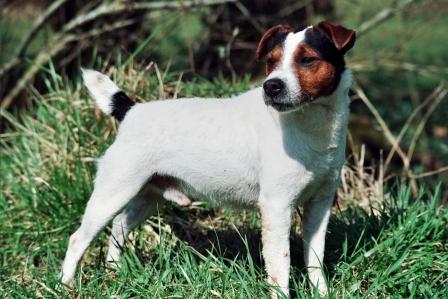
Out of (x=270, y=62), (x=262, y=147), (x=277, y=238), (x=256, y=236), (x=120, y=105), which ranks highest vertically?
(x=270, y=62)

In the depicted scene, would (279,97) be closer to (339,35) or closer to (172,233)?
(339,35)

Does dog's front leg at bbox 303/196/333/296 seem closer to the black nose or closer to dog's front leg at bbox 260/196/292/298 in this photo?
dog's front leg at bbox 260/196/292/298

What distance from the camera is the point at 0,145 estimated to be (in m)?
6.75

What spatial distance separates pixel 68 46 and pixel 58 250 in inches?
139

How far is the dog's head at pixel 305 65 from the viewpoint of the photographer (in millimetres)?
3703

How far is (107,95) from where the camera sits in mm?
4539

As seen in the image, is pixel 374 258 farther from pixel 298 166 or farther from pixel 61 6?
pixel 61 6

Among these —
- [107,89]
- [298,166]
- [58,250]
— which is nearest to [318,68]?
[298,166]

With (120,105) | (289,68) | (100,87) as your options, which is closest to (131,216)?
(120,105)

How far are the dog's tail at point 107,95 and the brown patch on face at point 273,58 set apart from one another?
3.26ft

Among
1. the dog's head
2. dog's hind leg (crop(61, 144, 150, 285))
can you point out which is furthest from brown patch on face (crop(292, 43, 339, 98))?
dog's hind leg (crop(61, 144, 150, 285))

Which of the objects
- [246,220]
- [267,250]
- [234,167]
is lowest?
[246,220]

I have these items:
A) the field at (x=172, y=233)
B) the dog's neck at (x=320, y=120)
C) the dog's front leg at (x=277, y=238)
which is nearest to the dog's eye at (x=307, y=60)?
the dog's neck at (x=320, y=120)

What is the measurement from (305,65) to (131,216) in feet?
5.29
